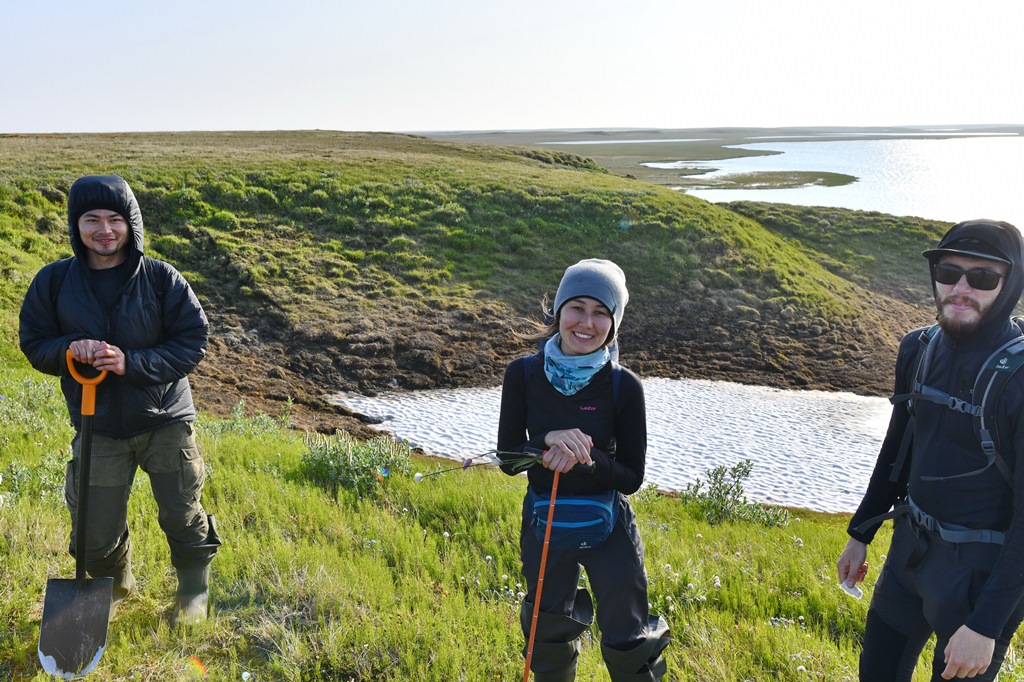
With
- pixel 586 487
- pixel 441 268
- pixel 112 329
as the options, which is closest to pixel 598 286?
pixel 586 487

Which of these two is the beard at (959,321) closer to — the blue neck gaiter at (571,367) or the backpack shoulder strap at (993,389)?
the backpack shoulder strap at (993,389)

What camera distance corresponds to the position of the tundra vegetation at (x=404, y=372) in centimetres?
438

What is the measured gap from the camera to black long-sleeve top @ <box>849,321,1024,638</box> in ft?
8.82

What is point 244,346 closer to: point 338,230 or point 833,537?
point 338,230

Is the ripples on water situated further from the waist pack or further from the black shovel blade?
the waist pack

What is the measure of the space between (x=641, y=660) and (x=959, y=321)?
2083mm

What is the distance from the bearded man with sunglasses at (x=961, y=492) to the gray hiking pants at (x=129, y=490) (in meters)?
3.95

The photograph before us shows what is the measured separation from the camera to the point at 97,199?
156 inches

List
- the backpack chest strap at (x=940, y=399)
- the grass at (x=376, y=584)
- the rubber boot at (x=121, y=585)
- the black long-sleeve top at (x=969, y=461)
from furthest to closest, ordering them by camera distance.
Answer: the rubber boot at (x=121, y=585), the grass at (x=376, y=584), the backpack chest strap at (x=940, y=399), the black long-sleeve top at (x=969, y=461)

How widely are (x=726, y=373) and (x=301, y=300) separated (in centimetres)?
1225

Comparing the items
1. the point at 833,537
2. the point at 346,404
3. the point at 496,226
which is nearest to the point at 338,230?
the point at 496,226

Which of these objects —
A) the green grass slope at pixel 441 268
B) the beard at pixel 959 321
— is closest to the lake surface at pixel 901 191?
the green grass slope at pixel 441 268

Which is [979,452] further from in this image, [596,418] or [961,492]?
[596,418]

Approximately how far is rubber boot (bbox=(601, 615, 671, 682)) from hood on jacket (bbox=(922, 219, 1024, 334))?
6.56 ft
